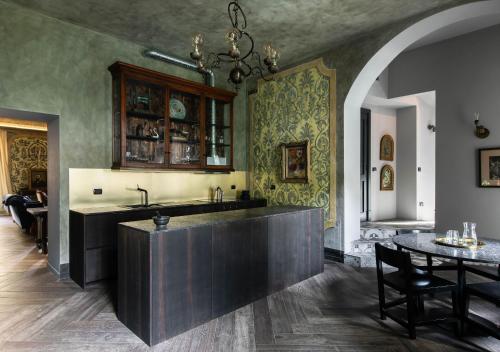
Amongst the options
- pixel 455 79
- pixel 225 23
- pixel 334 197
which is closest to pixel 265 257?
pixel 334 197

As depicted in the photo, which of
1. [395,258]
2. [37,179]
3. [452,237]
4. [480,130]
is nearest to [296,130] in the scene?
[480,130]

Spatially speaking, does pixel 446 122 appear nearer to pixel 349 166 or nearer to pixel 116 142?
pixel 349 166

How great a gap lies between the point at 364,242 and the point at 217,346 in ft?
10.2

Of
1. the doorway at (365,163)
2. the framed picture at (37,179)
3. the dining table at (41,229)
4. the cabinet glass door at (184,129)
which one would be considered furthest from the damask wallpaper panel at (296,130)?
the framed picture at (37,179)

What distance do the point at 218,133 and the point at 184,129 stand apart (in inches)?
29.0

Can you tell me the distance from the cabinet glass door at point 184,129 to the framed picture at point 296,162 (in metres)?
1.50

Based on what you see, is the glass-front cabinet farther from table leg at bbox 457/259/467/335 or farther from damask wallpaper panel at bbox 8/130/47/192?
damask wallpaper panel at bbox 8/130/47/192

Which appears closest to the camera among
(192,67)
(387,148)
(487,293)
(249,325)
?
(487,293)

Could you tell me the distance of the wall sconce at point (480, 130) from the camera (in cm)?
458

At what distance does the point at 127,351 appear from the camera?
7.63ft

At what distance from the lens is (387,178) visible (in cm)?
704

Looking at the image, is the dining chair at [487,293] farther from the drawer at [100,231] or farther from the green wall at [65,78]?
the green wall at [65,78]

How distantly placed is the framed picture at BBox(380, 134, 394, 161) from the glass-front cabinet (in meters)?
3.62

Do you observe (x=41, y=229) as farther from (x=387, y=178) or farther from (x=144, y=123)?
(x=387, y=178)
